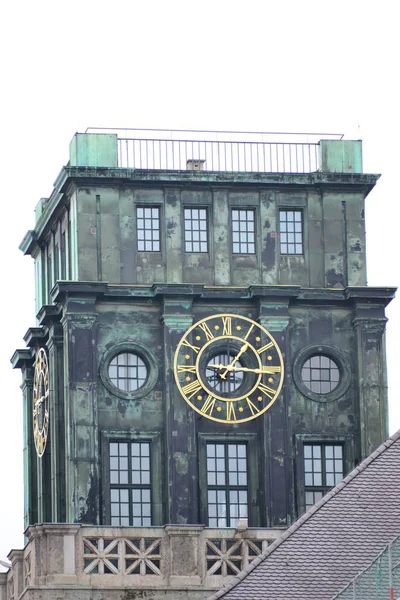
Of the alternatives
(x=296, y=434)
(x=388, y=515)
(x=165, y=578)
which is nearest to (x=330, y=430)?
(x=296, y=434)

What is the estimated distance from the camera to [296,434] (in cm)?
8688

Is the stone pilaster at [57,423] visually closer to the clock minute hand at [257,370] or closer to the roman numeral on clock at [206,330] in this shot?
the roman numeral on clock at [206,330]

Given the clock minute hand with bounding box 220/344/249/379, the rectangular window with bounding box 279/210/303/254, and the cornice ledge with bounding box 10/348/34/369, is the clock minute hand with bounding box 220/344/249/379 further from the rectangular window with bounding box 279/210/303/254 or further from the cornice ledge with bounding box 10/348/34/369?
the cornice ledge with bounding box 10/348/34/369

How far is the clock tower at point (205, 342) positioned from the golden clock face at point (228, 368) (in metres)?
0.05

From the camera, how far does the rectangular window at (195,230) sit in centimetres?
8769

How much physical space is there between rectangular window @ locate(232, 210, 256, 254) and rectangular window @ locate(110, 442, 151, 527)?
5460 millimetres

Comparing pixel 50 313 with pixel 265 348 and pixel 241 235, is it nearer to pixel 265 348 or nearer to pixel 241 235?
pixel 241 235

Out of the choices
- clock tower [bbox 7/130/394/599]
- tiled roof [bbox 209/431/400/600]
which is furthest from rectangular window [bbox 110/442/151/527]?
tiled roof [bbox 209/431/400/600]

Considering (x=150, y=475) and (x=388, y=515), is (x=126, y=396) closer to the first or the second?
→ (x=150, y=475)

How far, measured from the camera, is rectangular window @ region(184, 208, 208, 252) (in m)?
87.7

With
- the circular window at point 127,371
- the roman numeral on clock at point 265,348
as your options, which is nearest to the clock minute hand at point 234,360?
the roman numeral on clock at point 265,348

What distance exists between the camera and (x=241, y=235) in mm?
88000

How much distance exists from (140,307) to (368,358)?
5640 millimetres

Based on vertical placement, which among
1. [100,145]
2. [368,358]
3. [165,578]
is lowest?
[165,578]
